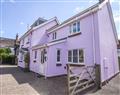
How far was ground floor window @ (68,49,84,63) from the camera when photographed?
10923 mm

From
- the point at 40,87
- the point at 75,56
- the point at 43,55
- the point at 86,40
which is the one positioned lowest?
the point at 40,87

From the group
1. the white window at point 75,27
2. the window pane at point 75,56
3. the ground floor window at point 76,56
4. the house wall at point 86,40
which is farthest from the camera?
the white window at point 75,27

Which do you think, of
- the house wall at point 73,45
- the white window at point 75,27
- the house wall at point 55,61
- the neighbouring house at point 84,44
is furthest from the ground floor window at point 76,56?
the white window at point 75,27

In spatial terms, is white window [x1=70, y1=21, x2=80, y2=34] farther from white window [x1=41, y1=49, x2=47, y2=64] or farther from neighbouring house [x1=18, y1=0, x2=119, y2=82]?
white window [x1=41, y1=49, x2=47, y2=64]

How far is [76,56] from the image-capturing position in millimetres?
11430

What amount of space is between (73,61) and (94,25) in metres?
4.11

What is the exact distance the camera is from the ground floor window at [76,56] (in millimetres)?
10923

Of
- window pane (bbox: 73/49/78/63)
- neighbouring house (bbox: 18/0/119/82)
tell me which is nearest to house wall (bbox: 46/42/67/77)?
neighbouring house (bbox: 18/0/119/82)

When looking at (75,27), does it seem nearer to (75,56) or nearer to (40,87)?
(75,56)

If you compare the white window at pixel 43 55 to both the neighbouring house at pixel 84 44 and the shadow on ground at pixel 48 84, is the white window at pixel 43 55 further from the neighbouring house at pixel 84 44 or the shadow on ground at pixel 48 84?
the shadow on ground at pixel 48 84

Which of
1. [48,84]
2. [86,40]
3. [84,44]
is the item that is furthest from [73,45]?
[48,84]

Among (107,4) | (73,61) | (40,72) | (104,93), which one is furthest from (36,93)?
(107,4)

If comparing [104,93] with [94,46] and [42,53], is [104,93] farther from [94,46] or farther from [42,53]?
[42,53]

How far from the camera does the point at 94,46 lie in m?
9.72
